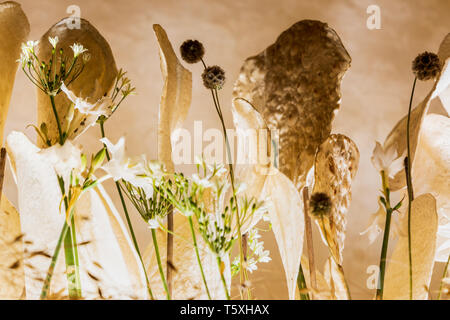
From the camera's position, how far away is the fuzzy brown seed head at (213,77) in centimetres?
54

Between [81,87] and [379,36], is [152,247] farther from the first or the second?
[379,36]

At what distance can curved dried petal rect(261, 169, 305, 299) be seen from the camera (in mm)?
534

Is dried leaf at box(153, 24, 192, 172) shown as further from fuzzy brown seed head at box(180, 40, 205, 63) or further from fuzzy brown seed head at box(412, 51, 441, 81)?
fuzzy brown seed head at box(412, 51, 441, 81)

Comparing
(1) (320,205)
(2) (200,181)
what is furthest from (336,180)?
(2) (200,181)

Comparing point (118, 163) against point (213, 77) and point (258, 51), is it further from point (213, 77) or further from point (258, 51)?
point (258, 51)

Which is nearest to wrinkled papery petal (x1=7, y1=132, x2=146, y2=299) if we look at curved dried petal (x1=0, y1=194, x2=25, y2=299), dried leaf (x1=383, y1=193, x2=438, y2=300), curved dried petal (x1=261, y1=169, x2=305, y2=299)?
curved dried petal (x1=0, y1=194, x2=25, y2=299)

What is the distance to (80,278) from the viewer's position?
51cm

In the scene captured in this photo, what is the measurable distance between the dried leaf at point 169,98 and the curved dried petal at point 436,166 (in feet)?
0.93

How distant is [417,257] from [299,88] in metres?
0.23

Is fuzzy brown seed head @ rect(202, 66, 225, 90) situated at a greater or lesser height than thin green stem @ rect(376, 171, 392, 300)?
greater

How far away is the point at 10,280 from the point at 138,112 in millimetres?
241

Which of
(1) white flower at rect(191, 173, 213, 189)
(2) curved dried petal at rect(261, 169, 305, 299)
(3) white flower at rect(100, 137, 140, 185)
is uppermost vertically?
(3) white flower at rect(100, 137, 140, 185)

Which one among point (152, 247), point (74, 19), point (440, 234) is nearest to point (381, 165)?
point (440, 234)

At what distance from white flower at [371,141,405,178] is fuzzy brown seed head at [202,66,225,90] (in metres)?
0.18
